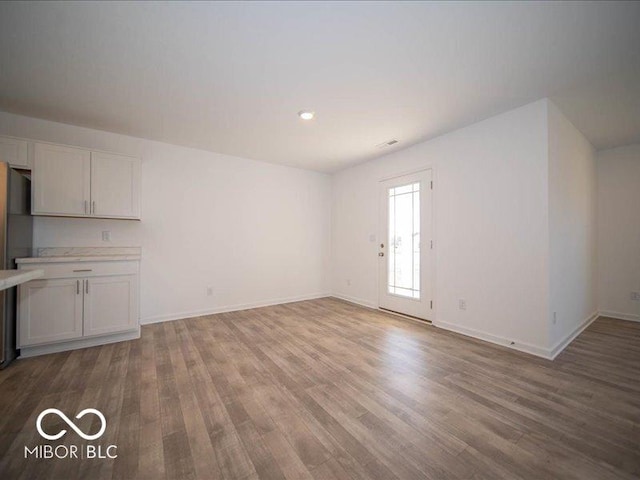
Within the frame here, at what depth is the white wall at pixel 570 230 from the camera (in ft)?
8.72

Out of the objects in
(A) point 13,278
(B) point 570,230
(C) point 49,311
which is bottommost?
(C) point 49,311

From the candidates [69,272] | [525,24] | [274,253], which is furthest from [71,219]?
[525,24]

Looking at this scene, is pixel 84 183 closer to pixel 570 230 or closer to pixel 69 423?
pixel 69 423

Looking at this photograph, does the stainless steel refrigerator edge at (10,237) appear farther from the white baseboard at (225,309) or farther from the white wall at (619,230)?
the white wall at (619,230)

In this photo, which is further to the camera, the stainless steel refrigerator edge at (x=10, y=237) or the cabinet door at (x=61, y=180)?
the cabinet door at (x=61, y=180)

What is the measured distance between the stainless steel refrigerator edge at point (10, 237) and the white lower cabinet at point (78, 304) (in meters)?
0.07

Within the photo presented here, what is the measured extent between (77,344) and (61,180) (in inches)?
71.8

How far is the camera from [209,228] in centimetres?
414

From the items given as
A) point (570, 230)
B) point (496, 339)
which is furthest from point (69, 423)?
point (570, 230)

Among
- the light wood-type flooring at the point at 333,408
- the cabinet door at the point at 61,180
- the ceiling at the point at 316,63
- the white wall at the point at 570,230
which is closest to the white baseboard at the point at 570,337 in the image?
the white wall at the point at 570,230

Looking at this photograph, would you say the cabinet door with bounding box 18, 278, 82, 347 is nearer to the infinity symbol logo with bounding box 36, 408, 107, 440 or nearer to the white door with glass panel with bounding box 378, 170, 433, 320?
the infinity symbol logo with bounding box 36, 408, 107, 440

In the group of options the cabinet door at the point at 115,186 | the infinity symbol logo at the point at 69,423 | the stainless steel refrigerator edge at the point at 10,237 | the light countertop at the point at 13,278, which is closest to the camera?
the light countertop at the point at 13,278

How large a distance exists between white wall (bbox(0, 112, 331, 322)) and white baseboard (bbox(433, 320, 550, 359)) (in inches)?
104

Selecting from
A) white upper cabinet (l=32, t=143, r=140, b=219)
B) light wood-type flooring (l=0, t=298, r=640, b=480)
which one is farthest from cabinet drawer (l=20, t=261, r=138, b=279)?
light wood-type flooring (l=0, t=298, r=640, b=480)
